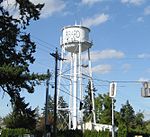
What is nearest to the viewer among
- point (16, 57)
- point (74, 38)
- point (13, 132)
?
point (16, 57)

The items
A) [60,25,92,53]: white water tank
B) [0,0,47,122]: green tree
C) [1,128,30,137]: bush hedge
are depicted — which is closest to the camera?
[0,0,47,122]: green tree

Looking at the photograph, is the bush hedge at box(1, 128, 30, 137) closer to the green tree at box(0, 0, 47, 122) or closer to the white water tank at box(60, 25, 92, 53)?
the white water tank at box(60, 25, 92, 53)

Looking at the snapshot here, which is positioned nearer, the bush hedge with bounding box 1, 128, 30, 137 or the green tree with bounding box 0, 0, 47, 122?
the green tree with bounding box 0, 0, 47, 122

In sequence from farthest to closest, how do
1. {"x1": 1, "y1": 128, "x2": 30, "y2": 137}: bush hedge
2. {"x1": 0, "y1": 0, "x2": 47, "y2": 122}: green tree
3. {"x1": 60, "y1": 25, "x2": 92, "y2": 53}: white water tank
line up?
{"x1": 60, "y1": 25, "x2": 92, "y2": 53}: white water tank → {"x1": 1, "y1": 128, "x2": 30, "y2": 137}: bush hedge → {"x1": 0, "y1": 0, "x2": 47, "y2": 122}: green tree

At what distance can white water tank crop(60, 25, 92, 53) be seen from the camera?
2763 inches

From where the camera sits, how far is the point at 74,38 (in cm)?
7012

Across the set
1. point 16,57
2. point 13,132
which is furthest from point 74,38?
point 16,57

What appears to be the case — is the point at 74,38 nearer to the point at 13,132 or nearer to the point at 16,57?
the point at 13,132

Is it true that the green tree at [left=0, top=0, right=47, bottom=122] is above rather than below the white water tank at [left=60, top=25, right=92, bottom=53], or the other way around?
below

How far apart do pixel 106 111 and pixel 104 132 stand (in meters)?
22.0

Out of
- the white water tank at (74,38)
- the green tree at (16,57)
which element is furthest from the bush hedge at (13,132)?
the green tree at (16,57)

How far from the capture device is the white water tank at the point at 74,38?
2763 inches

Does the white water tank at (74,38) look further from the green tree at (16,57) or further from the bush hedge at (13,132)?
the green tree at (16,57)

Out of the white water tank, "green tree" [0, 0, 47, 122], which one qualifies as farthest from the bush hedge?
"green tree" [0, 0, 47, 122]
